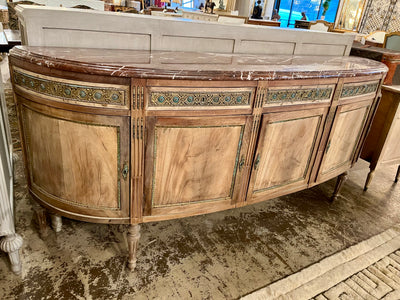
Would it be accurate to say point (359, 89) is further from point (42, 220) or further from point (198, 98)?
point (42, 220)

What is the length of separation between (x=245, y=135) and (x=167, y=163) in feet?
1.20

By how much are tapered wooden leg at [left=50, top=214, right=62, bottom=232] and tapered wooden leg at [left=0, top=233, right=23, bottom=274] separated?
26 cm

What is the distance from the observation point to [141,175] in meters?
Answer: 1.22

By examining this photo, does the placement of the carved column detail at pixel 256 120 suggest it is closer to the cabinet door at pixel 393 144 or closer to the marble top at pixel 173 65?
the marble top at pixel 173 65

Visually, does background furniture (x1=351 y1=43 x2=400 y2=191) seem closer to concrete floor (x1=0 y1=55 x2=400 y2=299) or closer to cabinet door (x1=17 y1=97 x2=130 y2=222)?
concrete floor (x1=0 y1=55 x2=400 y2=299)

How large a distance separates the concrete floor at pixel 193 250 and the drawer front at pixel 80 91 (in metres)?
0.80

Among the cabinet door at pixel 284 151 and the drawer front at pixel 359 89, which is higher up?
the drawer front at pixel 359 89

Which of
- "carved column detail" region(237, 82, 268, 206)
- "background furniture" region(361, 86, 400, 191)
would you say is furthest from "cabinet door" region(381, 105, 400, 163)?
"carved column detail" region(237, 82, 268, 206)

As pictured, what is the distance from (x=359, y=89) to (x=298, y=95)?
0.50 m

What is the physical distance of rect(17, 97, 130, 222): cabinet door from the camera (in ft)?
3.64

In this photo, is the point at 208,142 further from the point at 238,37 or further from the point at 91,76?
the point at 238,37

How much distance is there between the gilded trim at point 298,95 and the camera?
1291 millimetres

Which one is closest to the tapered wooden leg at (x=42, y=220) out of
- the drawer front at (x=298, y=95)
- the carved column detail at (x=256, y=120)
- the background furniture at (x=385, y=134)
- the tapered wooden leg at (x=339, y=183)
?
the carved column detail at (x=256, y=120)

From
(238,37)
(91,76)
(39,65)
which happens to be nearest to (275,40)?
(238,37)
